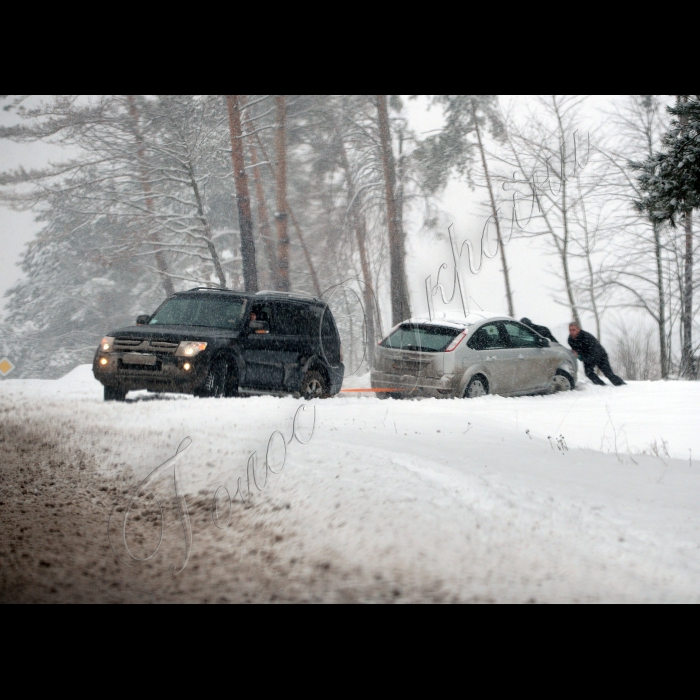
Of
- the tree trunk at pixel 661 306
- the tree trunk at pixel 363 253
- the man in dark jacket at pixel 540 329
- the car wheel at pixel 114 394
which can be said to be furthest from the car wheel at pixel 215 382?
the tree trunk at pixel 661 306

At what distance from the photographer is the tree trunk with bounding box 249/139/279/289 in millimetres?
7125

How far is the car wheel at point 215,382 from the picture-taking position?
6489 millimetres

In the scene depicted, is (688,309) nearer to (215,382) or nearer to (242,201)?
(242,201)

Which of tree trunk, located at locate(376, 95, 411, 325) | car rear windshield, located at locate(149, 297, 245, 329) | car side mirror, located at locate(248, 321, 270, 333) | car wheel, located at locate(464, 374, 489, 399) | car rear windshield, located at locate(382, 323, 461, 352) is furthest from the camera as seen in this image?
car wheel, located at locate(464, 374, 489, 399)

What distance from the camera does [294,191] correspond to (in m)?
7.18

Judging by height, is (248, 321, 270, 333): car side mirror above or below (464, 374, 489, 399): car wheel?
above

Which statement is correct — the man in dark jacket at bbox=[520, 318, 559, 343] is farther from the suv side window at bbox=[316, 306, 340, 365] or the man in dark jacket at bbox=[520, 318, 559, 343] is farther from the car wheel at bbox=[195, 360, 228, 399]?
the car wheel at bbox=[195, 360, 228, 399]

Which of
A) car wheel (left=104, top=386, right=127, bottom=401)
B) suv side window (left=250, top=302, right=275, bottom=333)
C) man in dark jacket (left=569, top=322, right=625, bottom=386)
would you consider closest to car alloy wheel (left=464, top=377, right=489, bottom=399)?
man in dark jacket (left=569, top=322, right=625, bottom=386)

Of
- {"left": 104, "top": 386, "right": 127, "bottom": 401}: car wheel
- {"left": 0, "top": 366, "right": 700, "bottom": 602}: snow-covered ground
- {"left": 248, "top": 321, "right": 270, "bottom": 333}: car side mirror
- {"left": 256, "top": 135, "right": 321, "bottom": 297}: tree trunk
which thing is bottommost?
{"left": 0, "top": 366, "right": 700, "bottom": 602}: snow-covered ground

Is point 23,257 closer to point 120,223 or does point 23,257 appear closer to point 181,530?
point 120,223

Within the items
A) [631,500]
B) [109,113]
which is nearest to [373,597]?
[631,500]

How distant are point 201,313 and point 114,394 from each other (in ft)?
3.76

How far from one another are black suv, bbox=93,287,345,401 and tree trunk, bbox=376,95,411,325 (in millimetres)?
698
